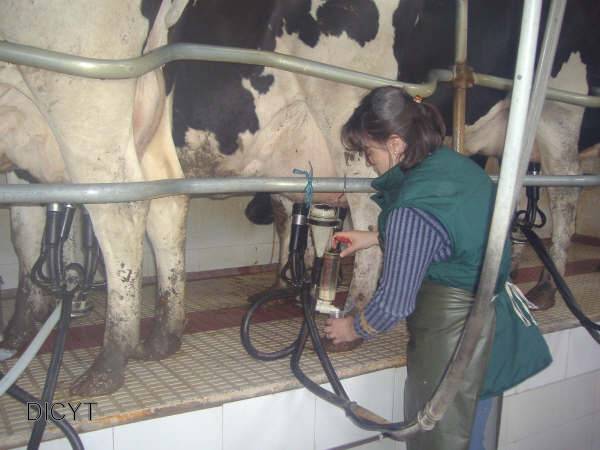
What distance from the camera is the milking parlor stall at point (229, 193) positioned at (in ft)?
4.76

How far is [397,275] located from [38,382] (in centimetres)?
117

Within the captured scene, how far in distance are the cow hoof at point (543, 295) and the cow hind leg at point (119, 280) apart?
1.98 m

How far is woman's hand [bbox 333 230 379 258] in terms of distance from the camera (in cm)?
183

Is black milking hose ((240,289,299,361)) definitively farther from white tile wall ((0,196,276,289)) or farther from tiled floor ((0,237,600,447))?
white tile wall ((0,196,276,289))

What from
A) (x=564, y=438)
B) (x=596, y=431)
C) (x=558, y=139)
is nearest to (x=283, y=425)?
(x=564, y=438)

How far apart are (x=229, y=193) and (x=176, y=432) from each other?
949 mm

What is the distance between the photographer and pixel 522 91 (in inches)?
42.8

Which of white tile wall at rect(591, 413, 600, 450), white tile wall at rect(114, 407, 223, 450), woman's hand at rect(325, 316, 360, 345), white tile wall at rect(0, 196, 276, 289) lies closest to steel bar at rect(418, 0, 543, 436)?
woman's hand at rect(325, 316, 360, 345)

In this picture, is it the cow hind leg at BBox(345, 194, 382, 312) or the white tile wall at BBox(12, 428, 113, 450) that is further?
the cow hind leg at BBox(345, 194, 382, 312)

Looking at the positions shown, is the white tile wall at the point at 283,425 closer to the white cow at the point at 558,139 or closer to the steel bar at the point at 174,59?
the steel bar at the point at 174,59

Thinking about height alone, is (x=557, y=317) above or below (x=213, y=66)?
below

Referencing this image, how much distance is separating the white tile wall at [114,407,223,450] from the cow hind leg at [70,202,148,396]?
22cm

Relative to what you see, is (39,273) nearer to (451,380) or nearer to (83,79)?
(83,79)

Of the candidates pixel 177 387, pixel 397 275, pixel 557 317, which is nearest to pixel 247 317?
pixel 177 387
